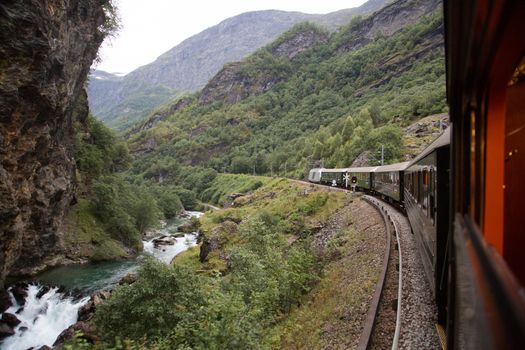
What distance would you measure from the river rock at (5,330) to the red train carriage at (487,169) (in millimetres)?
21069

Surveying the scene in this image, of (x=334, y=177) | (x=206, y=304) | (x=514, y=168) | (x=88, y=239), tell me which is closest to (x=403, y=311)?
(x=514, y=168)

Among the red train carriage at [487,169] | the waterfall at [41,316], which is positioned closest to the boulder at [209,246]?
the waterfall at [41,316]

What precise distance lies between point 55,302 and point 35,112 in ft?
38.0

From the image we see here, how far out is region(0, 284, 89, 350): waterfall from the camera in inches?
672

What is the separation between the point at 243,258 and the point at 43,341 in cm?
1109

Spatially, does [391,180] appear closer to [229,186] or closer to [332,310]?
[332,310]

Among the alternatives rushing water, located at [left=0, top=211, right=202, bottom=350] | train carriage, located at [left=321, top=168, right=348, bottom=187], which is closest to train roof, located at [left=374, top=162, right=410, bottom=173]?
train carriage, located at [left=321, top=168, right=348, bottom=187]

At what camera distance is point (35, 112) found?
19.6 metres

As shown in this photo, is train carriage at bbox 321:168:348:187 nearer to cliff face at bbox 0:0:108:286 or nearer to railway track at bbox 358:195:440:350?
cliff face at bbox 0:0:108:286

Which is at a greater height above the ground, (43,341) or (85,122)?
(85,122)

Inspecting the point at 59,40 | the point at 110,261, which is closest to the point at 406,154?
the point at 110,261

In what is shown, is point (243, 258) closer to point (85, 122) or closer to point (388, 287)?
point (388, 287)

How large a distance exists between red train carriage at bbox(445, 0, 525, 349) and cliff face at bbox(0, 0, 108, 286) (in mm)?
19057

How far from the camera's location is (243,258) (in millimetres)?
16234
